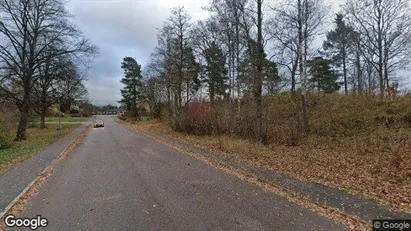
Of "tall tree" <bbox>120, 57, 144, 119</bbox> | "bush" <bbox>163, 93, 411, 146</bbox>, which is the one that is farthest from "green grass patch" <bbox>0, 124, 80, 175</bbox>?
"tall tree" <bbox>120, 57, 144, 119</bbox>

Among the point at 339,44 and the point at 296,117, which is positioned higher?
the point at 339,44

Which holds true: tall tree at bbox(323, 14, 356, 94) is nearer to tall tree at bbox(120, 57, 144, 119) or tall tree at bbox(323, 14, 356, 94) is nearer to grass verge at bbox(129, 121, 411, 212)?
grass verge at bbox(129, 121, 411, 212)

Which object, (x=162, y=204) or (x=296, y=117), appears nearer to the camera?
Answer: (x=162, y=204)

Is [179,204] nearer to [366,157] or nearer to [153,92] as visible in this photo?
[366,157]

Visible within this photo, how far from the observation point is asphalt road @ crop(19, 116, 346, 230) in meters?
5.61

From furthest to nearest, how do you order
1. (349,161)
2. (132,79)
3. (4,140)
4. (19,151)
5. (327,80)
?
(132,79) < (327,80) < (4,140) < (19,151) < (349,161)

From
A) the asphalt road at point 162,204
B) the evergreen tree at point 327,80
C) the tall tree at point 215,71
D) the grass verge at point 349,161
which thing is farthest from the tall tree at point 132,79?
the asphalt road at point 162,204

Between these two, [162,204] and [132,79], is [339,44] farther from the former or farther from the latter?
[132,79]

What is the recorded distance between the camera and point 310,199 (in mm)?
7164

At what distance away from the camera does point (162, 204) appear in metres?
6.84

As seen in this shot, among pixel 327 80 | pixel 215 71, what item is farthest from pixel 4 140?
pixel 327 80

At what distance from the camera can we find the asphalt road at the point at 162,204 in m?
5.61

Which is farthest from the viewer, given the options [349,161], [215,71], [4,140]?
[215,71]

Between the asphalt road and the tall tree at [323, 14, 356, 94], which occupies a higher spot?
the tall tree at [323, 14, 356, 94]
